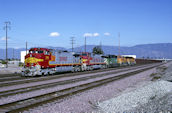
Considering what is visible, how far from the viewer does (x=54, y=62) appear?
24688mm

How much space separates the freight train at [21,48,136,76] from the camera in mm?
21828

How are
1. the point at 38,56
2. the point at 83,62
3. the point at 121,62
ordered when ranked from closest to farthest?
1. the point at 38,56
2. the point at 83,62
3. the point at 121,62

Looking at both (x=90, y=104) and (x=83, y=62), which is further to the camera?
(x=83, y=62)

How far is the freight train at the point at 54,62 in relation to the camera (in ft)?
71.6

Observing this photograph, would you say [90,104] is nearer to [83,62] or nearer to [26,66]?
[26,66]

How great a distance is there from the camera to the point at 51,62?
78.7 ft

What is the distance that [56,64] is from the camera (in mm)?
25234

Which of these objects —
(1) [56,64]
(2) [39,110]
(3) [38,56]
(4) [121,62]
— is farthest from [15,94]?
(4) [121,62]

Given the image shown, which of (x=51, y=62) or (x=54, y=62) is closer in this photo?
(x=51, y=62)

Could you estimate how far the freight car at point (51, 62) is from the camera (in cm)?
2180

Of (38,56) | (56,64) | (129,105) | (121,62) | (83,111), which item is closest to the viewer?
(83,111)

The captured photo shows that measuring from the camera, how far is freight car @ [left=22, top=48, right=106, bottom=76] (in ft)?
71.5

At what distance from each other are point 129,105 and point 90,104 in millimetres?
1837

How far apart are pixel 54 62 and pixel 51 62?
73 cm
